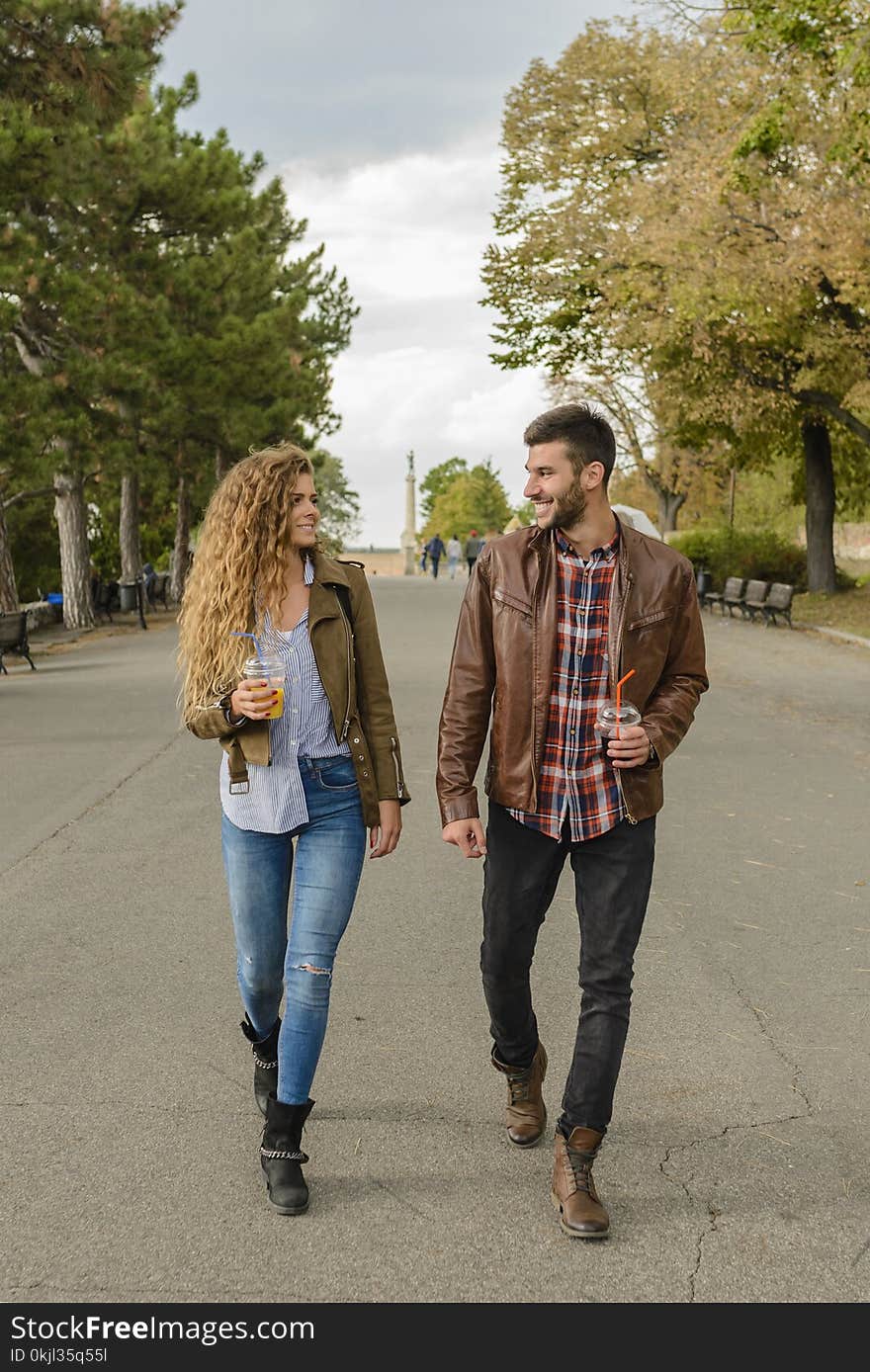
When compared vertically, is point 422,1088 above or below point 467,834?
below

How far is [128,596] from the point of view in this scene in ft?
103

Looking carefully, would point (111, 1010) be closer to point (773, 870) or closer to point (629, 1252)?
point (629, 1252)

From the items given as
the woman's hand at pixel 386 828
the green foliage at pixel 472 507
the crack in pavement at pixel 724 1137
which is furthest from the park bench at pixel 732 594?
the green foliage at pixel 472 507

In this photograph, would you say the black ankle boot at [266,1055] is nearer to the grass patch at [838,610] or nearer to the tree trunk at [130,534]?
the grass patch at [838,610]

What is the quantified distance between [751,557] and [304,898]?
1368 inches

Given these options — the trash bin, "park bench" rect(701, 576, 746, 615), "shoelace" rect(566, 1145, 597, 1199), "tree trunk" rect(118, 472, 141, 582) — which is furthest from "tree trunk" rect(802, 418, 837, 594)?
"shoelace" rect(566, 1145, 597, 1199)

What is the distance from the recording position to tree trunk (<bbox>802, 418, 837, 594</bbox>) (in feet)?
107

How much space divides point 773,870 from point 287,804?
178 inches

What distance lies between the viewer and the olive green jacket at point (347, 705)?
12.3 feet

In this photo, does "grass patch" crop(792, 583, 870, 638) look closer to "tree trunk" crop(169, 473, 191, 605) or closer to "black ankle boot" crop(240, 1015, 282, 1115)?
"tree trunk" crop(169, 473, 191, 605)

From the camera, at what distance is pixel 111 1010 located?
5.24 m

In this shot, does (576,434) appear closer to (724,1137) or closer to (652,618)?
(652,618)

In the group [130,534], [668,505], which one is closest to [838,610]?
[130,534]
